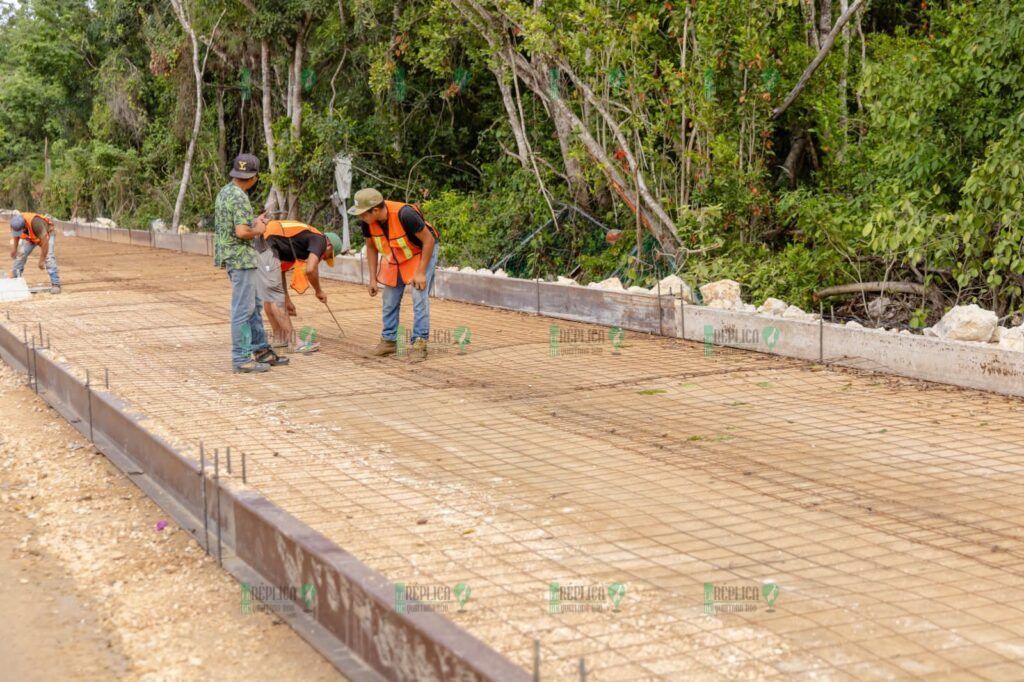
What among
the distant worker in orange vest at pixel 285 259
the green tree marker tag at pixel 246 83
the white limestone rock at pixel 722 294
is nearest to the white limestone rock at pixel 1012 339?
the white limestone rock at pixel 722 294

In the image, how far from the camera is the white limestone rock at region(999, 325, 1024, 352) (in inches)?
367

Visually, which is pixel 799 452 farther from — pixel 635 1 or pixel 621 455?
pixel 635 1

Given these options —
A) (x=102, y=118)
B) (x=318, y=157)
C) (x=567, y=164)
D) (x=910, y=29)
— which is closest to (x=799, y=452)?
(x=567, y=164)

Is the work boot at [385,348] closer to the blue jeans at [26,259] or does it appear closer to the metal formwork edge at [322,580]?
the metal formwork edge at [322,580]

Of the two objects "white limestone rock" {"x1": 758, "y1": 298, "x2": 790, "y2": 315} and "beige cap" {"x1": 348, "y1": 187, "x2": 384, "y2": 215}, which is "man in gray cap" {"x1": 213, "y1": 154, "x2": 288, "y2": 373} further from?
"white limestone rock" {"x1": 758, "y1": 298, "x2": 790, "y2": 315}

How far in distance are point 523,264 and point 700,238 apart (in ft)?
14.1

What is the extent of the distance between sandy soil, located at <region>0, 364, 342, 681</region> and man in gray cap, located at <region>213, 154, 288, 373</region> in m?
2.65

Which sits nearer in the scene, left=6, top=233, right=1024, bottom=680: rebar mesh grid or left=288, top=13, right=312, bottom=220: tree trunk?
left=6, top=233, right=1024, bottom=680: rebar mesh grid

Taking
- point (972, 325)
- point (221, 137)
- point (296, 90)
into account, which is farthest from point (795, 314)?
point (221, 137)

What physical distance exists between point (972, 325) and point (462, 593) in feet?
19.4

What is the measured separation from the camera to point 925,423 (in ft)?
27.0

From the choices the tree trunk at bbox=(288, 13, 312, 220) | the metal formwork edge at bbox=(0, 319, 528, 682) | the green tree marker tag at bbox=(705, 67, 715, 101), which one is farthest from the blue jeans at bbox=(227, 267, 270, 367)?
the tree trunk at bbox=(288, 13, 312, 220)

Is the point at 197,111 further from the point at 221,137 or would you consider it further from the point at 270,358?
the point at 270,358

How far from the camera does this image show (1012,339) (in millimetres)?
9375
